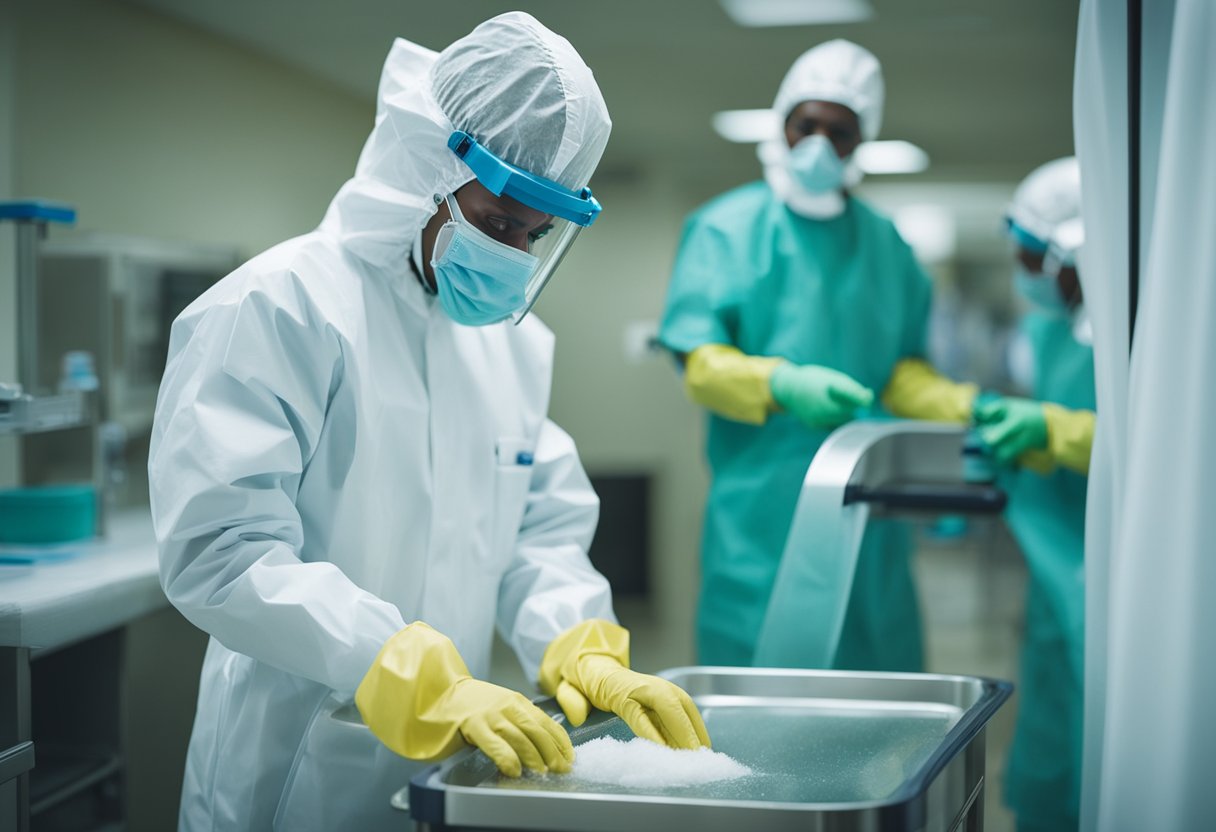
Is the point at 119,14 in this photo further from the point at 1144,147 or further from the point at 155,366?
the point at 1144,147

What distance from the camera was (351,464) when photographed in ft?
3.92

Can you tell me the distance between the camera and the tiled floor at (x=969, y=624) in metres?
2.99

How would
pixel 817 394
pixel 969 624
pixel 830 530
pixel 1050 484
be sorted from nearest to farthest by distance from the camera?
pixel 830 530
pixel 817 394
pixel 1050 484
pixel 969 624

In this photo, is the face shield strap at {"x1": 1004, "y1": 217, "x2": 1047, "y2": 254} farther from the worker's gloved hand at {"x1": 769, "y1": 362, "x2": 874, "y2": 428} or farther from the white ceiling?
the worker's gloved hand at {"x1": 769, "y1": 362, "x2": 874, "y2": 428}

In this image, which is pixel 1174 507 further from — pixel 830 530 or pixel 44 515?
pixel 44 515

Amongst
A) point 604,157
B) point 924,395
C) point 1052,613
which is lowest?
point 1052,613

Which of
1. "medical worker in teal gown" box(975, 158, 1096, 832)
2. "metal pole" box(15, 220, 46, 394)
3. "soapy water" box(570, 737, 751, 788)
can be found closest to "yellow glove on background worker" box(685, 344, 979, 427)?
"medical worker in teal gown" box(975, 158, 1096, 832)

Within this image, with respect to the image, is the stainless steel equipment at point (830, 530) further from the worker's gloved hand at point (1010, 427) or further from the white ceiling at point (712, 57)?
the white ceiling at point (712, 57)

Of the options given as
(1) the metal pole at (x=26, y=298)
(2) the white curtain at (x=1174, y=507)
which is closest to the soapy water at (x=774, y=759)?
(2) the white curtain at (x=1174, y=507)

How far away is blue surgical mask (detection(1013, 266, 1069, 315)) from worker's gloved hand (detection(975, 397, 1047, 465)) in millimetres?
610

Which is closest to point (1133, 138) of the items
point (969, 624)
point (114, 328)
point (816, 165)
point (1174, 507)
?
point (1174, 507)

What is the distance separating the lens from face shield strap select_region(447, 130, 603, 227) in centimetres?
116

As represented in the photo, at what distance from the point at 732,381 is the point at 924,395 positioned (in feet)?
1.40

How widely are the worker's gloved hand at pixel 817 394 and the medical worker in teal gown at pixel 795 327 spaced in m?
0.11
